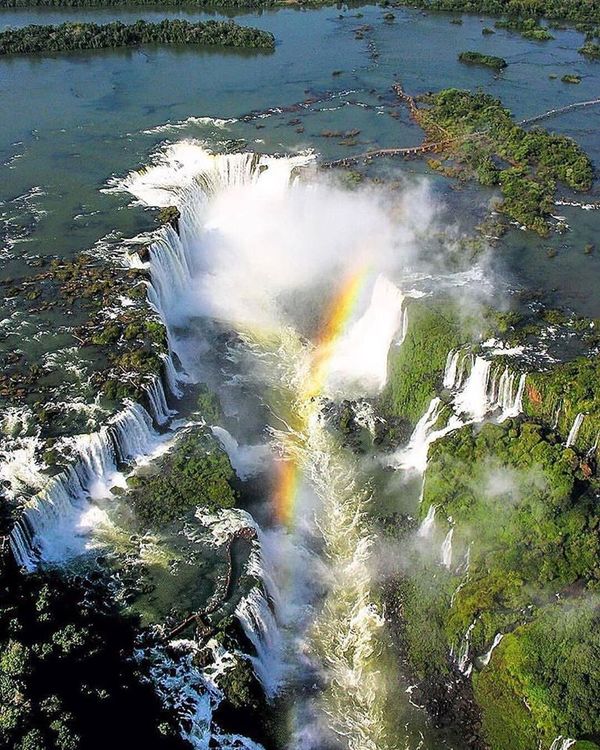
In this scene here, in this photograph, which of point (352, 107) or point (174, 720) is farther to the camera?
point (352, 107)

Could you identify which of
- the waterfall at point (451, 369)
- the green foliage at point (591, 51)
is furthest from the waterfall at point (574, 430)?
the green foliage at point (591, 51)

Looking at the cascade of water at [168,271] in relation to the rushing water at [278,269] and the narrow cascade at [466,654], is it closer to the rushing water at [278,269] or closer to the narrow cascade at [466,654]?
the rushing water at [278,269]

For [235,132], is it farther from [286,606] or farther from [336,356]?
[286,606]

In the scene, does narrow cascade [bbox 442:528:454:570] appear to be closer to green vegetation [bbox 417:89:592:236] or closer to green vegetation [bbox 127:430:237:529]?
green vegetation [bbox 127:430:237:529]

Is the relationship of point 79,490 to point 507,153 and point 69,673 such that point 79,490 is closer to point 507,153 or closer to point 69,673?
point 69,673

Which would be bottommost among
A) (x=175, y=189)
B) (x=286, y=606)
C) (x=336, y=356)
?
(x=286, y=606)

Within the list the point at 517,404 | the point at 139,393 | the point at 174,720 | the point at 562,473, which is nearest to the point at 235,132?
the point at 139,393
